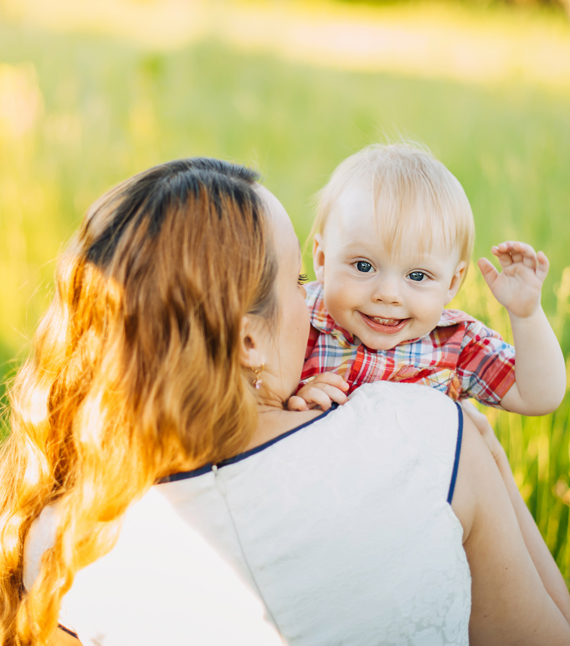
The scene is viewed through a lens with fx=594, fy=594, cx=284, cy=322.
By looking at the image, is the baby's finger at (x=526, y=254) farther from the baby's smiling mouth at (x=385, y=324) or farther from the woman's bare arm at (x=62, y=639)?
the woman's bare arm at (x=62, y=639)

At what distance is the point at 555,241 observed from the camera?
3.46 metres

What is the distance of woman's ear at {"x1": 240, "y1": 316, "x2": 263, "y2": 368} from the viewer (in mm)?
1231

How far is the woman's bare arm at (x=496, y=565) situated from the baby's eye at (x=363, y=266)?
22.7 inches

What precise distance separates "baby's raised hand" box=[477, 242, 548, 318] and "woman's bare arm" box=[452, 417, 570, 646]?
0.50 m

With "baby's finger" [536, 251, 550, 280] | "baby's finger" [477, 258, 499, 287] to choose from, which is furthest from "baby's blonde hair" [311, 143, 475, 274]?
"baby's finger" [536, 251, 550, 280]

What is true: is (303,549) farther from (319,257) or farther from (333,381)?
(319,257)

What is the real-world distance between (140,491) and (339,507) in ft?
1.24

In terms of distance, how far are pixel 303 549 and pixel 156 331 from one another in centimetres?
49

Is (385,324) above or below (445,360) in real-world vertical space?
above

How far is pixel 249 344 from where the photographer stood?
4.17 feet

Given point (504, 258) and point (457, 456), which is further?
point (504, 258)

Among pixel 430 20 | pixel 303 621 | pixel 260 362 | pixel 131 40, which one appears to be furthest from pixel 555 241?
pixel 430 20

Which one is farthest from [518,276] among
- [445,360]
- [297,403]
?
[297,403]

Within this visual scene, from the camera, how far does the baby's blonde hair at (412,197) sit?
1.62 m
